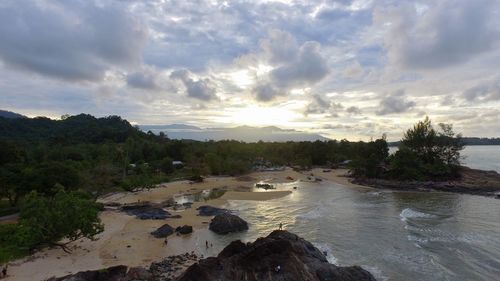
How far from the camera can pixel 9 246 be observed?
1323 inches

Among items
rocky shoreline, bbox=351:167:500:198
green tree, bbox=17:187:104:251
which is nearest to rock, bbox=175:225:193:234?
green tree, bbox=17:187:104:251

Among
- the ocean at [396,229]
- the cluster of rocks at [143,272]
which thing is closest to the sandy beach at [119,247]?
the cluster of rocks at [143,272]

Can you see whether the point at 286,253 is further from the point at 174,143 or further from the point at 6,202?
the point at 174,143

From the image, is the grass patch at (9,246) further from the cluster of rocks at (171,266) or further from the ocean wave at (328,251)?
the ocean wave at (328,251)

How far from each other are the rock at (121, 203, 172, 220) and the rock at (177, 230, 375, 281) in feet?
91.9

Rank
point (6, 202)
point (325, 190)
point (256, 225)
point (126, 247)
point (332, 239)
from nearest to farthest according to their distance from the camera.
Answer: point (126, 247) → point (332, 239) → point (256, 225) → point (6, 202) → point (325, 190)

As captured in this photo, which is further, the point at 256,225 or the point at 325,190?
the point at 325,190

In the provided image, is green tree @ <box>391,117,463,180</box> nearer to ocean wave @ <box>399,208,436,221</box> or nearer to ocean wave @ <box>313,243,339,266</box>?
ocean wave @ <box>399,208,436,221</box>

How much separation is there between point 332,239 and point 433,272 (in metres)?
11.3

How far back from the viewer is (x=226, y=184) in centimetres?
8906

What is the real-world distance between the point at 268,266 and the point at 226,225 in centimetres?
2061

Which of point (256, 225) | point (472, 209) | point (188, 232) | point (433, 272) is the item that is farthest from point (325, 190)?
point (433, 272)

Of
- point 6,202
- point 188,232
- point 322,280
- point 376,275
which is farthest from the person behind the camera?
point 6,202

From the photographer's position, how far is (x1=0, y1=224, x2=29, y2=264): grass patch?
3156 cm
